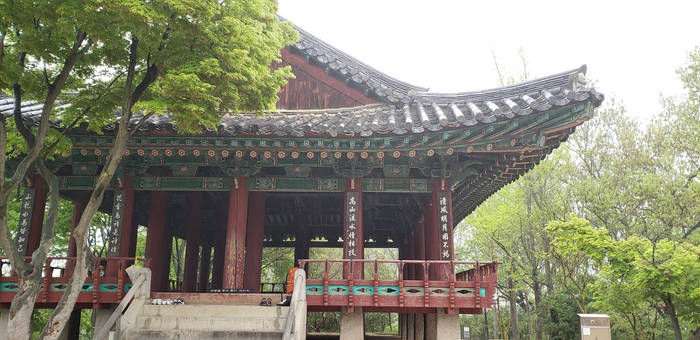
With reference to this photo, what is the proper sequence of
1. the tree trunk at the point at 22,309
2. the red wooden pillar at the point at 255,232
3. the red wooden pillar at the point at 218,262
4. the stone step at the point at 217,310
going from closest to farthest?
the tree trunk at the point at 22,309 → the stone step at the point at 217,310 → the red wooden pillar at the point at 255,232 → the red wooden pillar at the point at 218,262

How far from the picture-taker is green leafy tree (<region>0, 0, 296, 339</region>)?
766 cm

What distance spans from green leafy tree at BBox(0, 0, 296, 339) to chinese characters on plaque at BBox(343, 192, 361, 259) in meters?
4.06

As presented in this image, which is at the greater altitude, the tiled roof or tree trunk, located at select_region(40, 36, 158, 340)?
the tiled roof

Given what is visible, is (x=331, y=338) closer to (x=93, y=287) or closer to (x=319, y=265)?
(x=93, y=287)

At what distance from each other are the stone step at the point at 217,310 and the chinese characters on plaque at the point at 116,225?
3305mm

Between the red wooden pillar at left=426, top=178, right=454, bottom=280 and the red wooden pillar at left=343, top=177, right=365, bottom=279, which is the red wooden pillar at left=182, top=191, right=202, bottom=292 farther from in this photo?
the red wooden pillar at left=426, top=178, right=454, bottom=280

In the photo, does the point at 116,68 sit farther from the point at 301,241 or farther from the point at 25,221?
the point at 301,241

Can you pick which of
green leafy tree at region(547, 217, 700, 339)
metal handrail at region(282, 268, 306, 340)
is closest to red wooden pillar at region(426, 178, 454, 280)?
metal handrail at region(282, 268, 306, 340)

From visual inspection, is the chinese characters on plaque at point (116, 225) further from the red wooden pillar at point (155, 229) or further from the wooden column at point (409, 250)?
the wooden column at point (409, 250)

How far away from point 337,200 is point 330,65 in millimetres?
5678

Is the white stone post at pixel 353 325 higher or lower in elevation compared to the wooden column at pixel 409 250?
lower

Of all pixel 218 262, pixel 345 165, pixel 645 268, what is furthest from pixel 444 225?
pixel 218 262

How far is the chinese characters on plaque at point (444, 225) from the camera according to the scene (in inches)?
484

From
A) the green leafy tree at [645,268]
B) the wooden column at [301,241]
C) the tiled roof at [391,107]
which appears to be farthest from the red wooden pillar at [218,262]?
the green leafy tree at [645,268]
